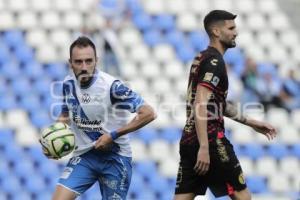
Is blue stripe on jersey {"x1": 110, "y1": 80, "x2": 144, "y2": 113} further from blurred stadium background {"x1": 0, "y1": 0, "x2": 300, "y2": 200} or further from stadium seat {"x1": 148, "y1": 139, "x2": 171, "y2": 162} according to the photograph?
stadium seat {"x1": 148, "y1": 139, "x2": 171, "y2": 162}

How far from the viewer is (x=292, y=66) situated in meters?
15.0

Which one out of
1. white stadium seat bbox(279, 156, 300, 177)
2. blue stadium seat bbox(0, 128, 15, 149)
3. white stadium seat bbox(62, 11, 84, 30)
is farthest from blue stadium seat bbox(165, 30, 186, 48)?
blue stadium seat bbox(0, 128, 15, 149)

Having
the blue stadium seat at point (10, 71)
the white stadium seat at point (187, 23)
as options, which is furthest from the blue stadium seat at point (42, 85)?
the white stadium seat at point (187, 23)

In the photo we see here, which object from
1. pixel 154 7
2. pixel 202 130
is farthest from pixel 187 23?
pixel 202 130

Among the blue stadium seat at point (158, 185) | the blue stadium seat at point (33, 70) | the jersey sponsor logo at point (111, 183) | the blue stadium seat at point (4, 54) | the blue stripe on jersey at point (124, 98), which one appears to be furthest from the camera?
the blue stadium seat at point (4, 54)

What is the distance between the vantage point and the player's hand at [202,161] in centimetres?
609

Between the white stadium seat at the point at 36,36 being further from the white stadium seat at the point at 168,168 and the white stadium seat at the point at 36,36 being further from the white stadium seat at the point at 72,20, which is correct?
the white stadium seat at the point at 168,168

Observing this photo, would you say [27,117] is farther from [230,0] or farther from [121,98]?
[121,98]

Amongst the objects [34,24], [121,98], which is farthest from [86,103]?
[34,24]

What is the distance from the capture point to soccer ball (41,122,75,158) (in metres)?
6.55

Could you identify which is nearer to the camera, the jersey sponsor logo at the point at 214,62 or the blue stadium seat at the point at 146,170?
the jersey sponsor logo at the point at 214,62

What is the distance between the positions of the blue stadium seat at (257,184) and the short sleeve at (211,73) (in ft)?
25.8

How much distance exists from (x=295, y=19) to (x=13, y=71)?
593 cm

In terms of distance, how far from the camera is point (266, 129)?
6.80 metres
